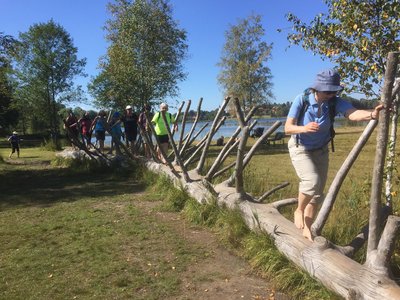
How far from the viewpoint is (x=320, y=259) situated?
12.0 ft

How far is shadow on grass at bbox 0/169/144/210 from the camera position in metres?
8.61

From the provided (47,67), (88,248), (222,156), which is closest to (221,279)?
(88,248)

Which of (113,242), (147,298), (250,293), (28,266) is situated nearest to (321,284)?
(250,293)

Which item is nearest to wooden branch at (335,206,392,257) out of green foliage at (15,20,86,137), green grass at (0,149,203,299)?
green grass at (0,149,203,299)

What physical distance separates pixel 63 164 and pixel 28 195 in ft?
19.2

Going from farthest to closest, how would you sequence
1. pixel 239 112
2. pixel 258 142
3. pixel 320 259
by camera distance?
1. pixel 258 142
2. pixel 239 112
3. pixel 320 259

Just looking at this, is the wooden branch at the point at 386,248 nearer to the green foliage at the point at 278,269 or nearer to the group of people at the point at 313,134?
the green foliage at the point at 278,269

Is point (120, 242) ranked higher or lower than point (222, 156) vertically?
lower

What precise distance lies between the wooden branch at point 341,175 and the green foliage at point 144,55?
674 inches

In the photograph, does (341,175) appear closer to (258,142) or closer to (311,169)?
(311,169)

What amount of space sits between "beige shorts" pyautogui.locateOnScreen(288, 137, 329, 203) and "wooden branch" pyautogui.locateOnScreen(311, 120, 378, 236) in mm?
400

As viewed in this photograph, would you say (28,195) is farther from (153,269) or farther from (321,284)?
(321,284)

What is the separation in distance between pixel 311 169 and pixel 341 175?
495 mm

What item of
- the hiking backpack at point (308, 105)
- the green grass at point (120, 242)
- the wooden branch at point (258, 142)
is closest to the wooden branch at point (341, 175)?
the hiking backpack at point (308, 105)
